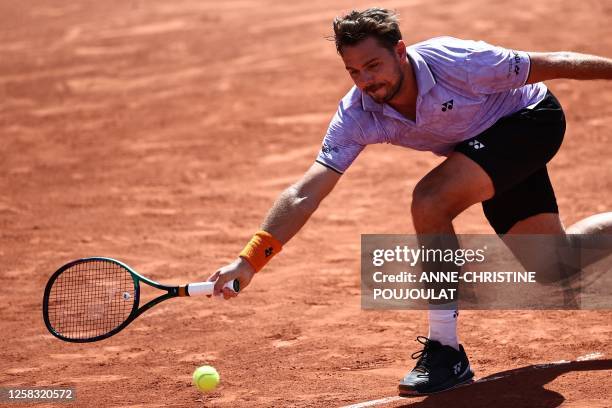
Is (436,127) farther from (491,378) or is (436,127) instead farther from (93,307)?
(93,307)

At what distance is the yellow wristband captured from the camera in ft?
15.2

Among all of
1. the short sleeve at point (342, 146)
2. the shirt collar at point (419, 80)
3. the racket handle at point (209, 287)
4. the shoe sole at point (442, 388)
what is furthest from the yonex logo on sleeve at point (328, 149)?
the shoe sole at point (442, 388)

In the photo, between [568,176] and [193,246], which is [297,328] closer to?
[193,246]

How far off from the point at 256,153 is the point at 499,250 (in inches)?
142

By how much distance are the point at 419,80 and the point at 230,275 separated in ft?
4.19

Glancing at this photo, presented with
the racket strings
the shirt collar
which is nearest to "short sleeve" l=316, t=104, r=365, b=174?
the shirt collar

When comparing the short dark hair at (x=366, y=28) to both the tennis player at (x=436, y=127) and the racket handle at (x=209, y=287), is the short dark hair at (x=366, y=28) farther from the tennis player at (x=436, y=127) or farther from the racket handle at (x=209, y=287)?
the racket handle at (x=209, y=287)

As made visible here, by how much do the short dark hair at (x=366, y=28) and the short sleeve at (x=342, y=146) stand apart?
14.3 inches

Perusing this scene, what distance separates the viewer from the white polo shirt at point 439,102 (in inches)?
191

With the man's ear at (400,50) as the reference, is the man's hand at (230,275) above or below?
below

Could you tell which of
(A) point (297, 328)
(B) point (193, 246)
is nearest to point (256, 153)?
(B) point (193, 246)

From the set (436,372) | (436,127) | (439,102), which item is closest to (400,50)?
(439,102)

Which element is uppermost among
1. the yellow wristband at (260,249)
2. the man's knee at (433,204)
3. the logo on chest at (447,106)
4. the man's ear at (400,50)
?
the man's ear at (400,50)

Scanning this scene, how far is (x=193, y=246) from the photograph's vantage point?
303 inches
